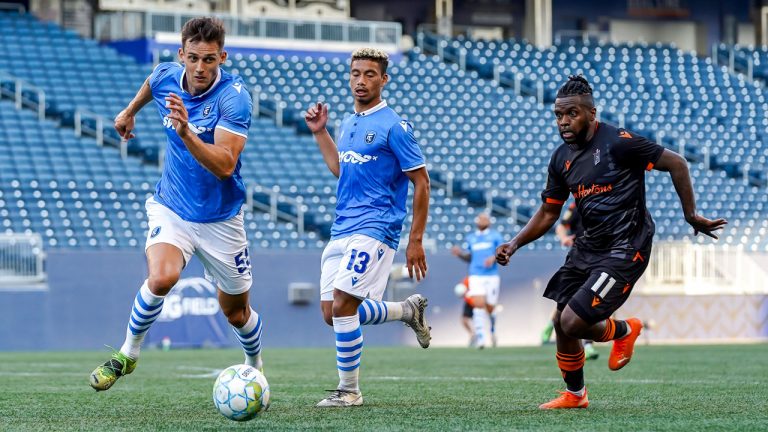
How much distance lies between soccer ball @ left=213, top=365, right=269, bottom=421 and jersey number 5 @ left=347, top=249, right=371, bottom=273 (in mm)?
1222

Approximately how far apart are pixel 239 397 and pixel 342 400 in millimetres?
1270

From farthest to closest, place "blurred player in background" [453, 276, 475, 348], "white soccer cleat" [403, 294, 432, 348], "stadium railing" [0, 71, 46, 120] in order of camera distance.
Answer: "stadium railing" [0, 71, 46, 120] < "blurred player in background" [453, 276, 475, 348] < "white soccer cleat" [403, 294, 432, 348]

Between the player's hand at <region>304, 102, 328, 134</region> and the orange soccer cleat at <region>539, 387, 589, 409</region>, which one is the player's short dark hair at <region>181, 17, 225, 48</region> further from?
Result: the orange soccer cleat at <region>539, 387, 589, 409</region>

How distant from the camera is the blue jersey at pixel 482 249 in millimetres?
19922

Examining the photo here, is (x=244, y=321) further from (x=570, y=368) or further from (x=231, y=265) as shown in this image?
(x=570, y=368)

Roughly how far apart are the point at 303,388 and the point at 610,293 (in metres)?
3.18

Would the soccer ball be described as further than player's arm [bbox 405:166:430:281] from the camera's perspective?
No

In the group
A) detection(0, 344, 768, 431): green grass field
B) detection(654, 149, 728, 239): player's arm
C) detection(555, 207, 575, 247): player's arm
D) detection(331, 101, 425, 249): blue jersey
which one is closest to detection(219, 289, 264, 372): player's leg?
detection(0, 344, 768, 431): green grass field

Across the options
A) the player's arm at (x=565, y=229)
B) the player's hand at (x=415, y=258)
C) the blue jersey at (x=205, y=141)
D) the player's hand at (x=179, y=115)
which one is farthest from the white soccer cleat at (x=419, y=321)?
the player's arm at (x=565, y=229)

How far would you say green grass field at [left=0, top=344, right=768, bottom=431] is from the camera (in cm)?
685

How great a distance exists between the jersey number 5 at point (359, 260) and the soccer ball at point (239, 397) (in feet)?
4.01

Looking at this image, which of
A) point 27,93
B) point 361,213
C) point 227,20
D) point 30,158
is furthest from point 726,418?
point 227,20

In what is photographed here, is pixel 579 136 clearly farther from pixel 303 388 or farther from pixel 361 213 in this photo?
pixel 303 388

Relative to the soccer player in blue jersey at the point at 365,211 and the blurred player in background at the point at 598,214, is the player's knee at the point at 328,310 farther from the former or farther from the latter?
the blurred player in background at the point at 598,214
